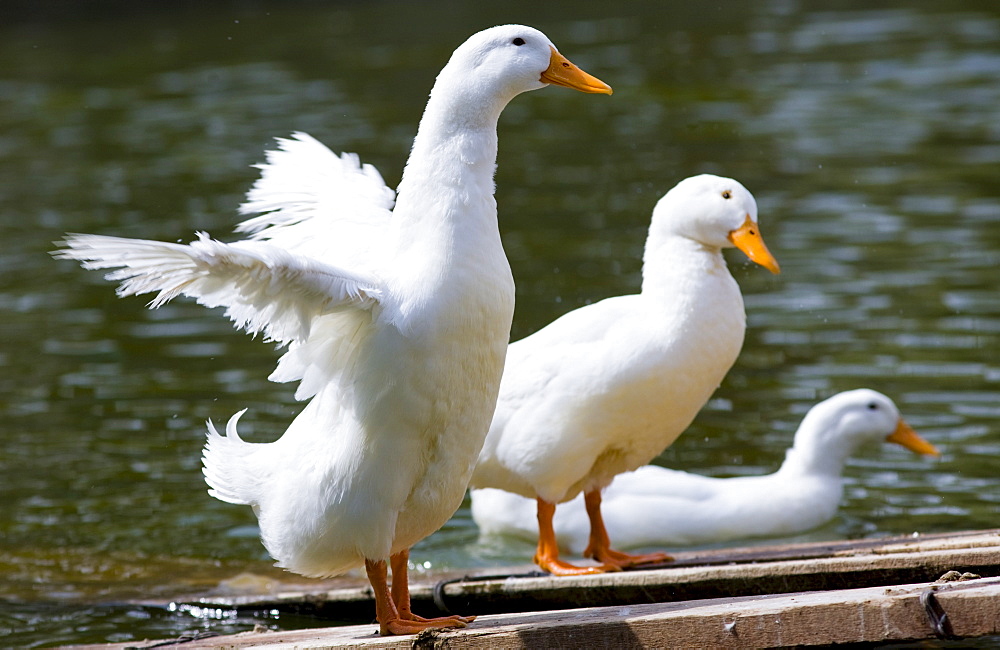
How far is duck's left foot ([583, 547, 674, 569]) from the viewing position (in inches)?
262

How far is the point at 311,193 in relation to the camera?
6055 mm

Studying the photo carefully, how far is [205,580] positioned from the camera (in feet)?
24.2

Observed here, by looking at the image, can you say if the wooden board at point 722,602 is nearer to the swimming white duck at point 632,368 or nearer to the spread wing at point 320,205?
the swimming white duck at point 632,368

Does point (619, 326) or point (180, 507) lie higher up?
point (619, 326)

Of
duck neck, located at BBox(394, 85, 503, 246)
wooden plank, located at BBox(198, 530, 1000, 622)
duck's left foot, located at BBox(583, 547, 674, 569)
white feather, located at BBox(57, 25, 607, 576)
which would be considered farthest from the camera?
duck's left foot, located at BBox(583, 547, 674, 569)

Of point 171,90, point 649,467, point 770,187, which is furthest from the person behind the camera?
point 171,90

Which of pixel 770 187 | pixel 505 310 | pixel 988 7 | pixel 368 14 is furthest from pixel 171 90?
pixel 505 310

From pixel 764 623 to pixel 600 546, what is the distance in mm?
2195

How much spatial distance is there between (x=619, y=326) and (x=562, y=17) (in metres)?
21.2

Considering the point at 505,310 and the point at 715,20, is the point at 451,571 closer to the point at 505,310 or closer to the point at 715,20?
the point at 505,310

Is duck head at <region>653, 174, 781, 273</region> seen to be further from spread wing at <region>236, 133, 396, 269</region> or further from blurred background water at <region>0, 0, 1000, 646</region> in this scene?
blurred background water at <region>0, 0, 1000, 646</region>

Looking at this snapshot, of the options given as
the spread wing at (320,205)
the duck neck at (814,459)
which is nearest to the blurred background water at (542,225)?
the duck neck at (814,459)

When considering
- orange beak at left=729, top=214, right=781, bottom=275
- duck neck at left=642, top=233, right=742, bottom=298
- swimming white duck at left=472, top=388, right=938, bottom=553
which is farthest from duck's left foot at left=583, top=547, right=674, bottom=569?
orange beak at left=729, top=214, right=781, bottom=275

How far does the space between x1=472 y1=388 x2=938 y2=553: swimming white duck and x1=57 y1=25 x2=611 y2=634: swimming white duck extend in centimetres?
263
